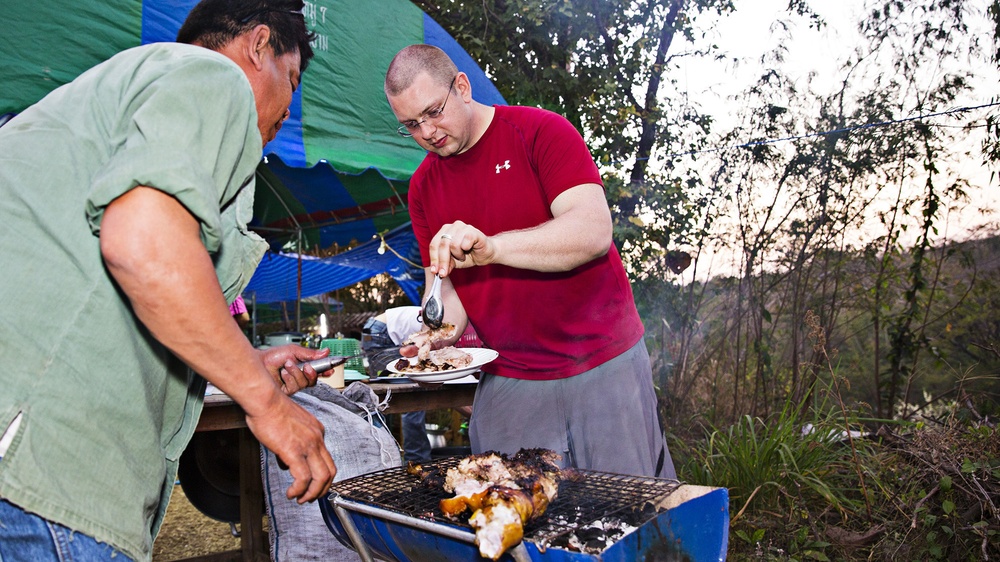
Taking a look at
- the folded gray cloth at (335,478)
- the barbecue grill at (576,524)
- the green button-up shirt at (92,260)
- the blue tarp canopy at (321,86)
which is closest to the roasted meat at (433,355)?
the folded gray cloth at (335,478)

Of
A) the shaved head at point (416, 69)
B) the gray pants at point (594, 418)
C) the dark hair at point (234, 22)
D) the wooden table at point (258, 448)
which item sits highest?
the shaved head at point (416, 69)

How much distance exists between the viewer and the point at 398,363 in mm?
2992

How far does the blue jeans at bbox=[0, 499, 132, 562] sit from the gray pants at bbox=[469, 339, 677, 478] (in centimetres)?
181

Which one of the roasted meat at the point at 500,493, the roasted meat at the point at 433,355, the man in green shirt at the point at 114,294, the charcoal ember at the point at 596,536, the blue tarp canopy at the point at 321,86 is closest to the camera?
the man in green shirt at the point at 114,294

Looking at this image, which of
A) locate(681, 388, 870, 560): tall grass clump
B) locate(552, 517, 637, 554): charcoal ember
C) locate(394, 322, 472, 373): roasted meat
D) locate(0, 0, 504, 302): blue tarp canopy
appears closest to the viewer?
locate(552, 517, 637, 554): charcoal ember

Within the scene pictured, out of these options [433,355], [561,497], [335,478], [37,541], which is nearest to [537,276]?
[433,355]

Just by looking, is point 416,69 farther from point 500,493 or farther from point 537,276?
point 500,493

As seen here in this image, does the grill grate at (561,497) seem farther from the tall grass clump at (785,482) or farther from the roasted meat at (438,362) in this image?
A: the tall grass clump at (785,482)

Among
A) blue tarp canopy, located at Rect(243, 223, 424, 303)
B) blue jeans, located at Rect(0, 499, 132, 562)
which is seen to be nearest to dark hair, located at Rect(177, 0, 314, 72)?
blue jeans, located at Rect(0, 499, 132, 562)

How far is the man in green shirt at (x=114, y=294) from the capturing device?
1.11 metres

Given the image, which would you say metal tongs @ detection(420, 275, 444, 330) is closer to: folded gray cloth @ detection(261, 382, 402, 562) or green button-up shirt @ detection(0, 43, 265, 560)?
folded gray cloth @ detection(261, 382, 402, 562)

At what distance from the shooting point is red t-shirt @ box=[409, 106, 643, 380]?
271 cm

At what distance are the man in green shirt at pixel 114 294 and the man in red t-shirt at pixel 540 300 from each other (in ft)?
4.95

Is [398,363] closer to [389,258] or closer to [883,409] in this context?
[883,409]
